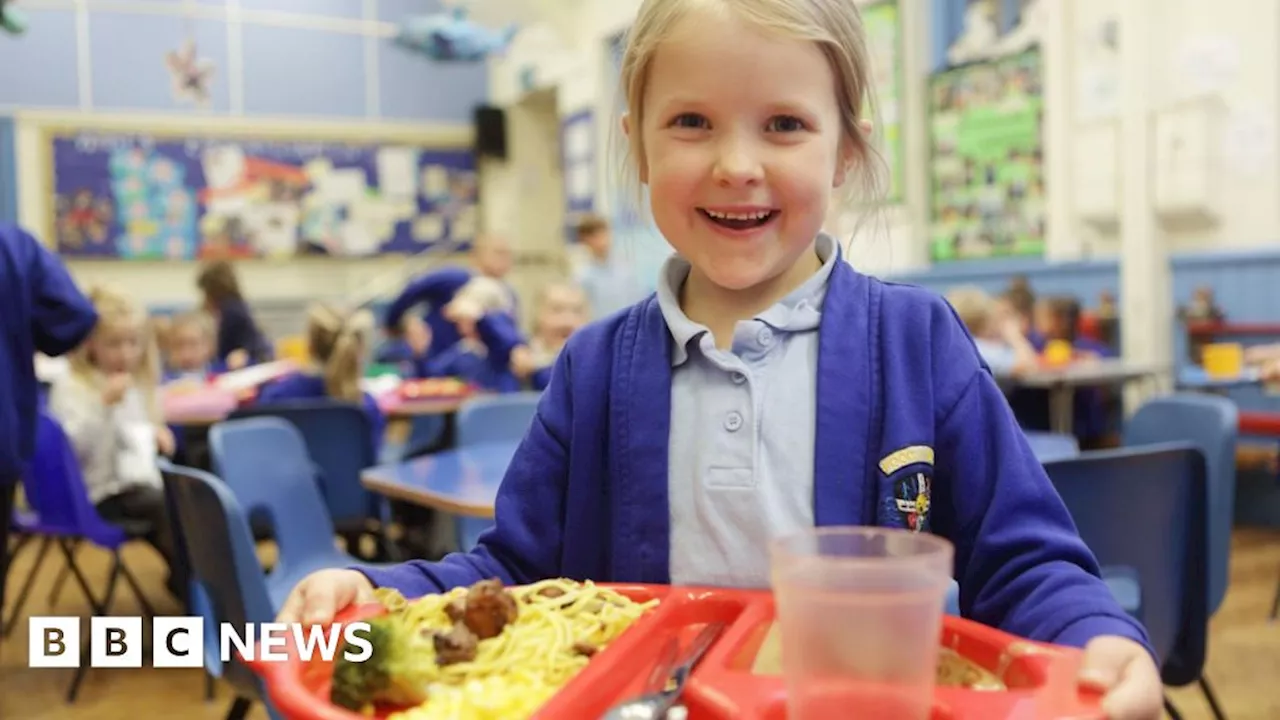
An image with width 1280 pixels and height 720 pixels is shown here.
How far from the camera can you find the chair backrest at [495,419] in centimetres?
356

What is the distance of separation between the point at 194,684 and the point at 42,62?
8597 mm

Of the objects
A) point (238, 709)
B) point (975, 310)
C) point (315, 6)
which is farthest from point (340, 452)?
point (315, 6)

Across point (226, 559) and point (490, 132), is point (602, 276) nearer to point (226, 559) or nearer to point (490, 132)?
point (226, 559)

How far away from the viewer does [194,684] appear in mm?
3752

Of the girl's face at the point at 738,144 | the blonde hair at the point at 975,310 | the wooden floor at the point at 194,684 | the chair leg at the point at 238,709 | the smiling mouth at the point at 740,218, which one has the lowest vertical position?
the wooden floor at the point at 194,684

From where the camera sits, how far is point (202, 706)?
3.53 m

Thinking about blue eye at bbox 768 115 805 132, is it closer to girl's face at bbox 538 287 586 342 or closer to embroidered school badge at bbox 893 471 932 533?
embroidered school badge at bbox 893 471 932 533

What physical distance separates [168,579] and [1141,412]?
3.67 m

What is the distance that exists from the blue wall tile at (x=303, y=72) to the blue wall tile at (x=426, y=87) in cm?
26

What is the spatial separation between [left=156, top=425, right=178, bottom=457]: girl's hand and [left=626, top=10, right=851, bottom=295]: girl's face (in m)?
3.40

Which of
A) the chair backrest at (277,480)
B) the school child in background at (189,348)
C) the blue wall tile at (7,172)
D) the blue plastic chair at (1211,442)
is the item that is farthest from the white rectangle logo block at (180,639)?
the blue wall tile at (7,172)

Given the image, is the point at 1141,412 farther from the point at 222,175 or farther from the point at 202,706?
the point at 222,175

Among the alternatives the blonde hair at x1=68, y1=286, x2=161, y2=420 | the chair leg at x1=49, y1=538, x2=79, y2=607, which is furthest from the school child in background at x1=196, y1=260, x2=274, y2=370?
the blonde hair at x1=68, y1=286, x2=161, y2=420

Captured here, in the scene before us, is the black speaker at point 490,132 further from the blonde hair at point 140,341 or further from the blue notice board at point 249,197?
the blonde hair at point 140,341
